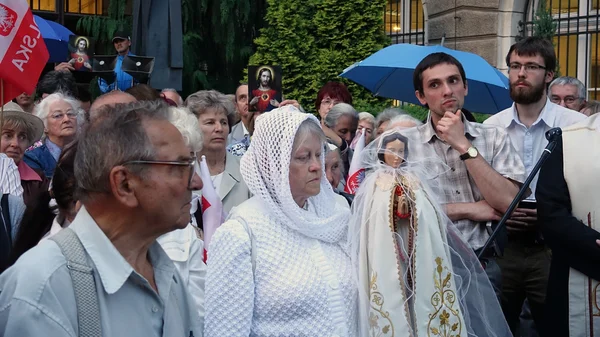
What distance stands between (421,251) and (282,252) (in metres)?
0.66

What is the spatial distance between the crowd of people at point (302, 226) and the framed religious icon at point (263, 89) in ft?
4.04

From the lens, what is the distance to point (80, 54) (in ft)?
31.2

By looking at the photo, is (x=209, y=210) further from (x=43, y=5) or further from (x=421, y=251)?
(x=43, y=5)

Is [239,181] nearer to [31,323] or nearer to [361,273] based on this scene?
[361,273]

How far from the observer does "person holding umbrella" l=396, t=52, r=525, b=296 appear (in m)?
4.64

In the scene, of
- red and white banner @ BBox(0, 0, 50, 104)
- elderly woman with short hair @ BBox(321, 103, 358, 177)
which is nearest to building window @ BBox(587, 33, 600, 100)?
elderly woman with short hair @ BBox(321, 103, 358, 177)

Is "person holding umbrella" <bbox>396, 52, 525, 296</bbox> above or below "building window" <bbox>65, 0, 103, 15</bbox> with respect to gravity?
below

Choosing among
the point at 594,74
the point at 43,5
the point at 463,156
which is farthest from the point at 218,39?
the point at 463,156

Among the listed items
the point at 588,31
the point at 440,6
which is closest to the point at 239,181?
the point at 588,31

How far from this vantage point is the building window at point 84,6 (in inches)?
749

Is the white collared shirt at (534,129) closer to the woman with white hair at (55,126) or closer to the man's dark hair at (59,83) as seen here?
the woman with white hair at (55,126)

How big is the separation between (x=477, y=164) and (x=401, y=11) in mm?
A: 13235

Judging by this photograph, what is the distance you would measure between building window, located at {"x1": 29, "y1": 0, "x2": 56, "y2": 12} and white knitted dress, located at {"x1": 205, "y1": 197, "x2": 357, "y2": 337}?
51.7ft

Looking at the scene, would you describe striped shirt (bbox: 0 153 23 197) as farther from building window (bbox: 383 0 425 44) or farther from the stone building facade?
building window (bbox: 383 0 425 44)
